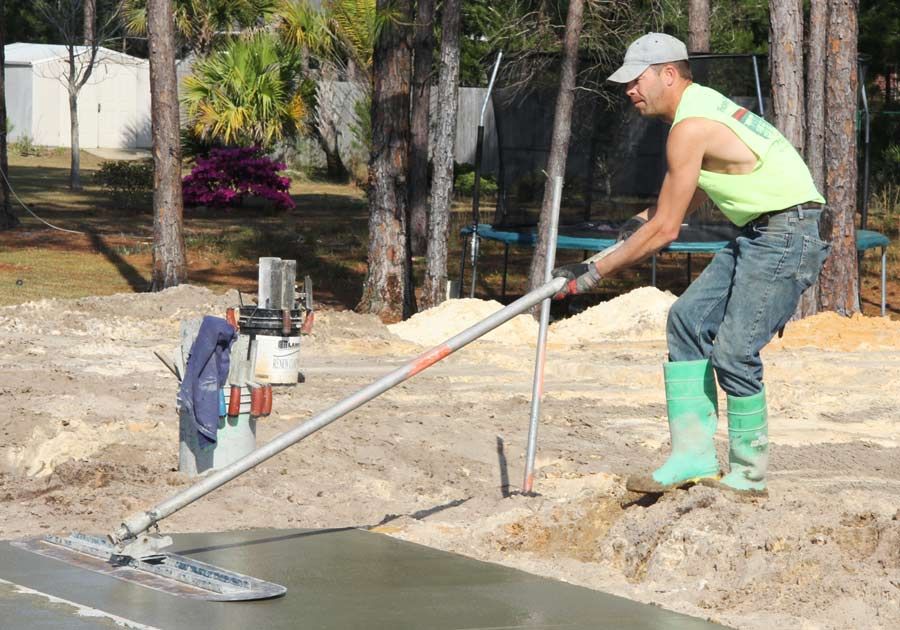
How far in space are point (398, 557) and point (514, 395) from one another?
4356 millimetres

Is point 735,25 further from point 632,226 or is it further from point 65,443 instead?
point 632,226

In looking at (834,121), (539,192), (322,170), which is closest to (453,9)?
(539,192)

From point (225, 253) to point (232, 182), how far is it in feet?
20.3

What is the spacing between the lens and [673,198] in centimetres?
527

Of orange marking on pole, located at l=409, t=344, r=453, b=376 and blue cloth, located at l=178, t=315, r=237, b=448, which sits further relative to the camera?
blue cloth, located at l=178, t=315, r=237, b=448

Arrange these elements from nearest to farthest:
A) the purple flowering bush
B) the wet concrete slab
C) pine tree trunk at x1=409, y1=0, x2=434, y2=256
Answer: the wet concrete slab < pine tree trunk at x1=409, y1=0, x2=434, y2=256 < the purple flowering bush

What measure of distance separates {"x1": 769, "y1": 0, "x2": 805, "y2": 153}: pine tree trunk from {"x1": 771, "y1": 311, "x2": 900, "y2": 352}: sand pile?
68.3 inches

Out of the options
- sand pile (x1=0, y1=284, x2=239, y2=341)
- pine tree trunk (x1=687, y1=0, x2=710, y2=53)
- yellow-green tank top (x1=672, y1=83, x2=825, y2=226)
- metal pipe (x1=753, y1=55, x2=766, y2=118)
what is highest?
pine tree trunk (x1=687, y1=0, x2=710, y2=53)

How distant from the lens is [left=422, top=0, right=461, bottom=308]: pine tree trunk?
14922mm

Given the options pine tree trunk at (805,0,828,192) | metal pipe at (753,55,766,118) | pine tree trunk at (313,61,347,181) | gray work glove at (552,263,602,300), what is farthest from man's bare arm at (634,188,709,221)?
pine tree trunk at (313,61,347,181)

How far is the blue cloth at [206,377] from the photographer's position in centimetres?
664

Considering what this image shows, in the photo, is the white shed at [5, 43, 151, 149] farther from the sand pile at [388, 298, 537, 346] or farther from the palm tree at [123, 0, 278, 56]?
the sand pile at [388, 298, 537, 346]

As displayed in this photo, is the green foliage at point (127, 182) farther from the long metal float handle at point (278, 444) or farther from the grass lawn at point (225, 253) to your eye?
the long metal float handle at point (278, 444)

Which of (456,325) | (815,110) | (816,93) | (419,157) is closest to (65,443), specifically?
(456,325)
